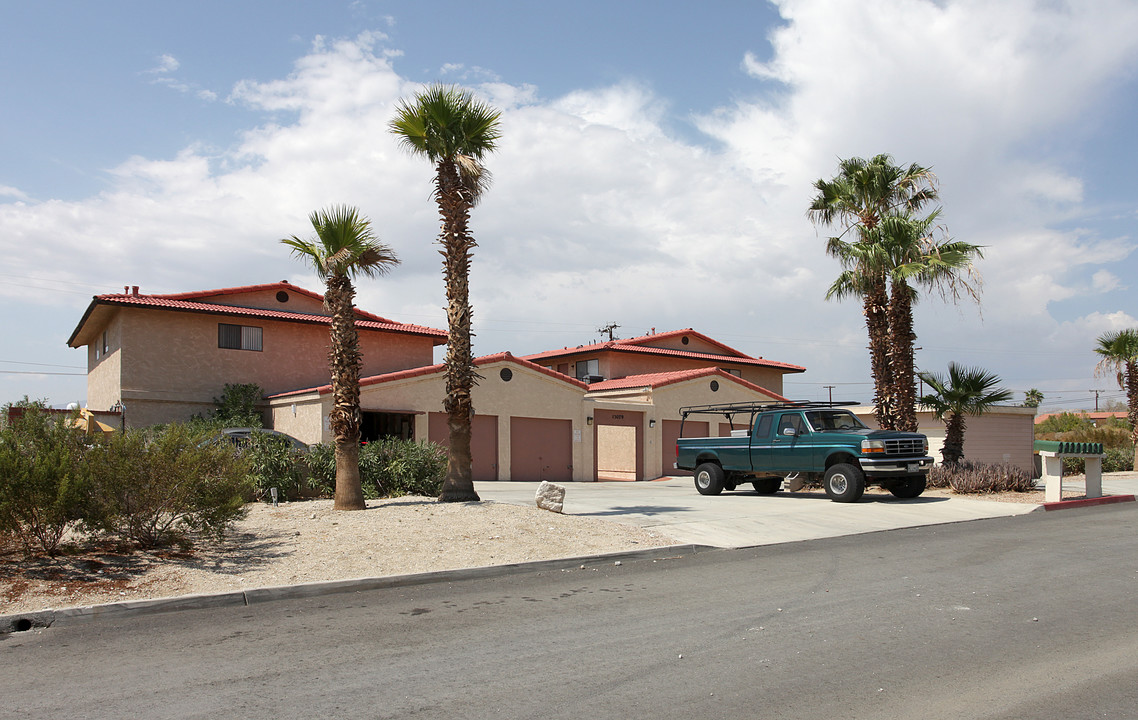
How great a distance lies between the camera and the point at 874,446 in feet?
59.4

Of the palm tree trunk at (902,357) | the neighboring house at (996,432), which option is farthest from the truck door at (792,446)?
the neighboring house at (996,432)

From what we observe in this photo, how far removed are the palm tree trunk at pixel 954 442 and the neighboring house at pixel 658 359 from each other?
68.5 feet

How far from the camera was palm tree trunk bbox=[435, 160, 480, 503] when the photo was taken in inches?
Answer: 611

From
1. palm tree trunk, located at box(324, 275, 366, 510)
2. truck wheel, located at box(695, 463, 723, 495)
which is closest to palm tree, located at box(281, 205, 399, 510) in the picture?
palm tree trunk, located at box(324, 275, 366, 510)

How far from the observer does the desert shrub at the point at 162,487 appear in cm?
996

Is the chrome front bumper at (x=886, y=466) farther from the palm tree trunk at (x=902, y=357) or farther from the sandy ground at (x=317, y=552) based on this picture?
the sandy ground at (x=317, y=552)

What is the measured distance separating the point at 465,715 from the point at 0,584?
20.2 feet

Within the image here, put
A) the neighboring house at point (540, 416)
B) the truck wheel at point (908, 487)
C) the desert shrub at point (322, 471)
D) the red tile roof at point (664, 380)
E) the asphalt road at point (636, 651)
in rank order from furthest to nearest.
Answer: the red tile roof at point (664, 380)
the neighboring house at point (540, 416)
the truck wheel at point (908, 487)
the desert shrub at point (322, 471)
the asphalt road at point (636, 651)

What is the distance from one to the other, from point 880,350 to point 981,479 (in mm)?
4072

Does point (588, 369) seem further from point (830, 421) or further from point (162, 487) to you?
point (162, 487)

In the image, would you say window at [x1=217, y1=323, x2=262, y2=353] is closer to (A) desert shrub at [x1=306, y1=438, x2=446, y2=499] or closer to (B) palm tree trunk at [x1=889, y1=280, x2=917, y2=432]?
(A) desert shrub at [x1=306, y1=438, x2=446, y2=499]

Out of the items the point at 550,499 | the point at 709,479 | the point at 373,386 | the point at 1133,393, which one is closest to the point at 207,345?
the point at 373,386

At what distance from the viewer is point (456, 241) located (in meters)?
15.8

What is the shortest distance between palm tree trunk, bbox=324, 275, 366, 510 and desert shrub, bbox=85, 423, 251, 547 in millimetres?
3102
